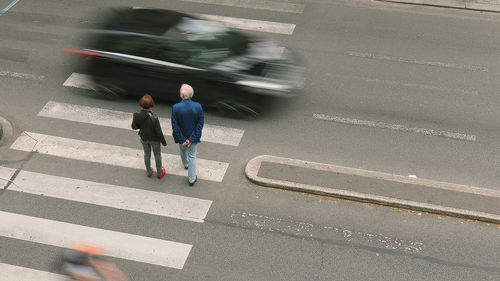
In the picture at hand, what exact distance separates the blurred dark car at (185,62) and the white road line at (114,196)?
A: 2.59 m

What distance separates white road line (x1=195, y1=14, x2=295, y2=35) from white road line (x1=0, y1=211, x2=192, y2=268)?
297 inches

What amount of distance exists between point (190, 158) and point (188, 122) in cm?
68

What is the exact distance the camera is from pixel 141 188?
365 inches

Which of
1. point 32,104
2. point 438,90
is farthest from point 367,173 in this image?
point 32,104

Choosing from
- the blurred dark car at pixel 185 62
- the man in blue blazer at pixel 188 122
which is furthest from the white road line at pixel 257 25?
the man in blue blazer at pixel 188 122

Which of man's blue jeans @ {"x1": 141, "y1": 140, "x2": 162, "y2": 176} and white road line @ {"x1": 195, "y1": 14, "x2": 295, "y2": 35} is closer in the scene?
man's blue jeans @ {"x1": 141, "y1": 140, "x2": 162, "y2": 176}

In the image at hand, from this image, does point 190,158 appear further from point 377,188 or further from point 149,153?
point 377,188

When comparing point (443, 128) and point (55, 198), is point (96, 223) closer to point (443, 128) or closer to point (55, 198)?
point (55, 198)

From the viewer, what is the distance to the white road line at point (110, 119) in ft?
34.2

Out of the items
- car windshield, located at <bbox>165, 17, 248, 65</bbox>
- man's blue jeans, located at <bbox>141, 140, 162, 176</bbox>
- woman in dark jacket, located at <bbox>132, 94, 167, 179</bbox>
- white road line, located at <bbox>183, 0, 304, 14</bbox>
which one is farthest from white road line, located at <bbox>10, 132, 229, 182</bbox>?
white road line, located at <bbox>183, 0, 304, 14</bbox>

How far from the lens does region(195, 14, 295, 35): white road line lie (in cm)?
1403

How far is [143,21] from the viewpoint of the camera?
1119 cm

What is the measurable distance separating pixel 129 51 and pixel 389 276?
21.9 ft

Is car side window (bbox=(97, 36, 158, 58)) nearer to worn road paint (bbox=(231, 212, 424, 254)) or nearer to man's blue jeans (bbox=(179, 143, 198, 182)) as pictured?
man's blue jeans (bbox=(179, 143, 198, 182))
